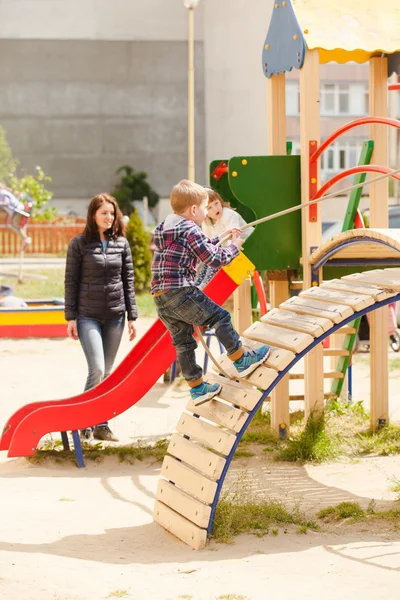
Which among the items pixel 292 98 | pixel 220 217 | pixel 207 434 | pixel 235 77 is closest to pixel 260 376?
pixel 207 434

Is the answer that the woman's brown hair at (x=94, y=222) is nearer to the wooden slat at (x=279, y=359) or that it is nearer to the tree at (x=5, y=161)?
the wooden slat at (x=279, y=359)

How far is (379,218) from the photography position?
7312 mm

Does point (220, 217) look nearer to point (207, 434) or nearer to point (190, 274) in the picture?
point (190, 274)

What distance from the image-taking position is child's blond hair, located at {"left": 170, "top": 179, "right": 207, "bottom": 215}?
16.1ft

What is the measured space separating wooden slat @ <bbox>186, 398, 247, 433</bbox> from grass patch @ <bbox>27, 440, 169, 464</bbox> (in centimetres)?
144

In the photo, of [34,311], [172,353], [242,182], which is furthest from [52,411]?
[34,311]

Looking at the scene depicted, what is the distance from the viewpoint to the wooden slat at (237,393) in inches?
190

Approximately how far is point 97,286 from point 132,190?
3135cm

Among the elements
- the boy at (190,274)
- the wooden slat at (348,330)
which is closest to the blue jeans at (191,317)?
the boy at (190,274)

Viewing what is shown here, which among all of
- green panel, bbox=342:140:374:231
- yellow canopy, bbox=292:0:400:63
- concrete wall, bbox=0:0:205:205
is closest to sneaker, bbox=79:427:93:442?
green panel, bbox=342:140:374:231

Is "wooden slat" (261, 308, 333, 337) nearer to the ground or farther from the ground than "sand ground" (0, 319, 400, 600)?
farther from the ground

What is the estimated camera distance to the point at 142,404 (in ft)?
28.2

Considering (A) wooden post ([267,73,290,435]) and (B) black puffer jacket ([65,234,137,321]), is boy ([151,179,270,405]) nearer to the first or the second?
(B) black puffer jacket ([65,234,137,321])

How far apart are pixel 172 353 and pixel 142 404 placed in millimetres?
2413
